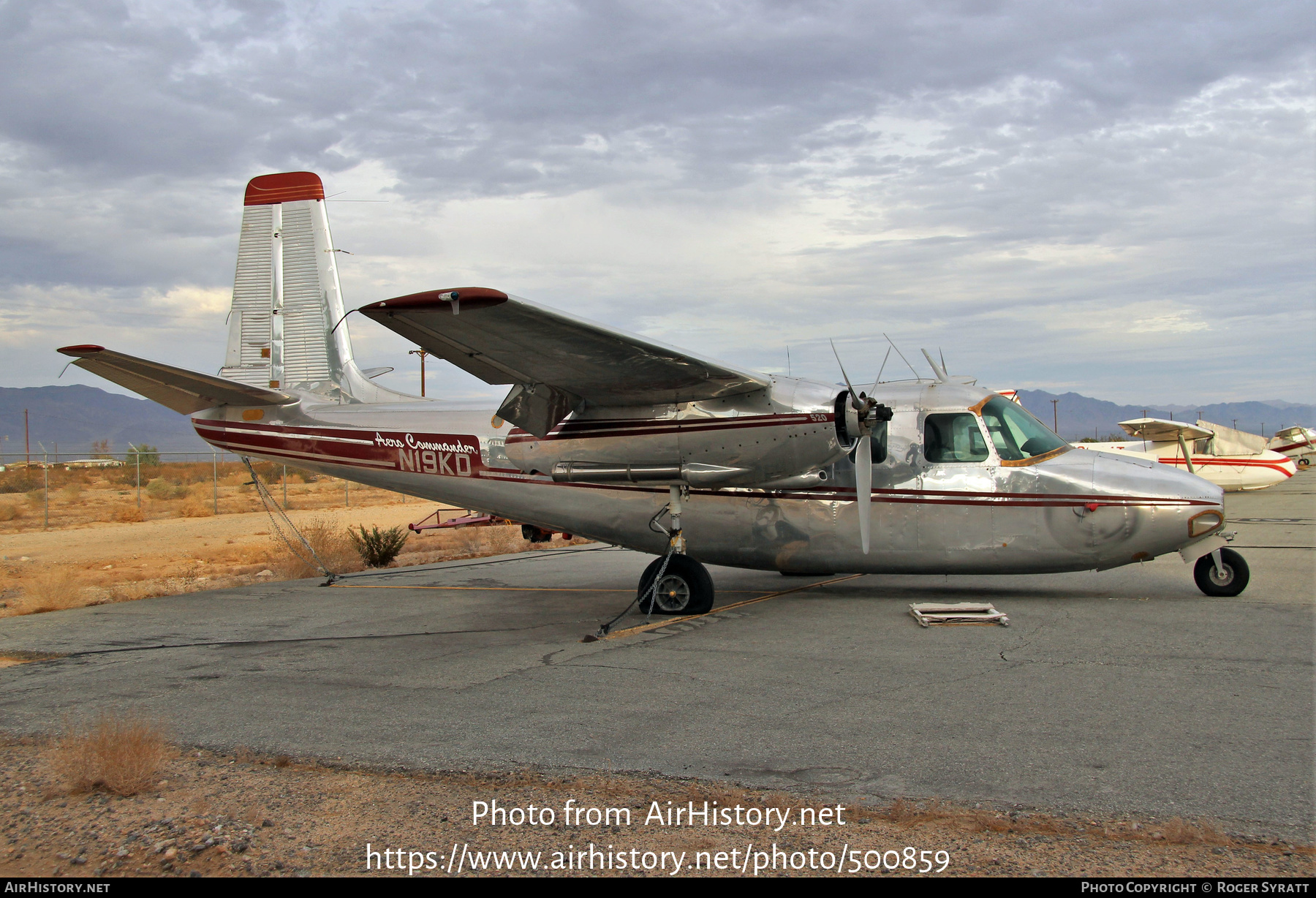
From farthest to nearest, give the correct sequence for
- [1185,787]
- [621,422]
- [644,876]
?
1. [621,422]
2. [1185,787]
3. [644,876]

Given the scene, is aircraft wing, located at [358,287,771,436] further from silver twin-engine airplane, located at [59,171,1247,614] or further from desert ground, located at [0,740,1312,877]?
desert ground, located at [0,740,1312,877]

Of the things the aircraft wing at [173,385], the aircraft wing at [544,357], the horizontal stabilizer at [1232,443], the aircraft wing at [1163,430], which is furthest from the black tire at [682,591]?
the horizontal stabilizer at [1232,443]

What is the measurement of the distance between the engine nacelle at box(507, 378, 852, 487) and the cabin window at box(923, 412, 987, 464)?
1418 mm

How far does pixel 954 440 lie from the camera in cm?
1032

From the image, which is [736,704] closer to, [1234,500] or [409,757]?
[409,757]

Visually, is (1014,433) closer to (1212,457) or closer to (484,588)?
(484,588)

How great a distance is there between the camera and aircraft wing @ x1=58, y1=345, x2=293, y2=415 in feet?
32.1

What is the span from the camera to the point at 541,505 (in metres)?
11.4

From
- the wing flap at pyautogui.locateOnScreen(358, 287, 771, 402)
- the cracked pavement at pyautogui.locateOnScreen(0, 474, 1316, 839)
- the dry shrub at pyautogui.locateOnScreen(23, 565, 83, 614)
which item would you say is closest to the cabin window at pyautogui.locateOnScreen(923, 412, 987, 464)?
the cracked pavement at pyautogui.locateOnScreen(0, 474, 1316, 839)

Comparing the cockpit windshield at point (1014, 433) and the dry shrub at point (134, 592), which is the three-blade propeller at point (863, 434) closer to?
the cockpit windshield at point (1014, 433)

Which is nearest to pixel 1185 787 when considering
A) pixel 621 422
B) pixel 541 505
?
pixel 621 422

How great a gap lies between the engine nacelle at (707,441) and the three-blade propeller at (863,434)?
0.17 m

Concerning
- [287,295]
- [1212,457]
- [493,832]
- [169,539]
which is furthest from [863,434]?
[1212,457]

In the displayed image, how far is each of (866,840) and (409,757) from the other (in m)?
2.69
